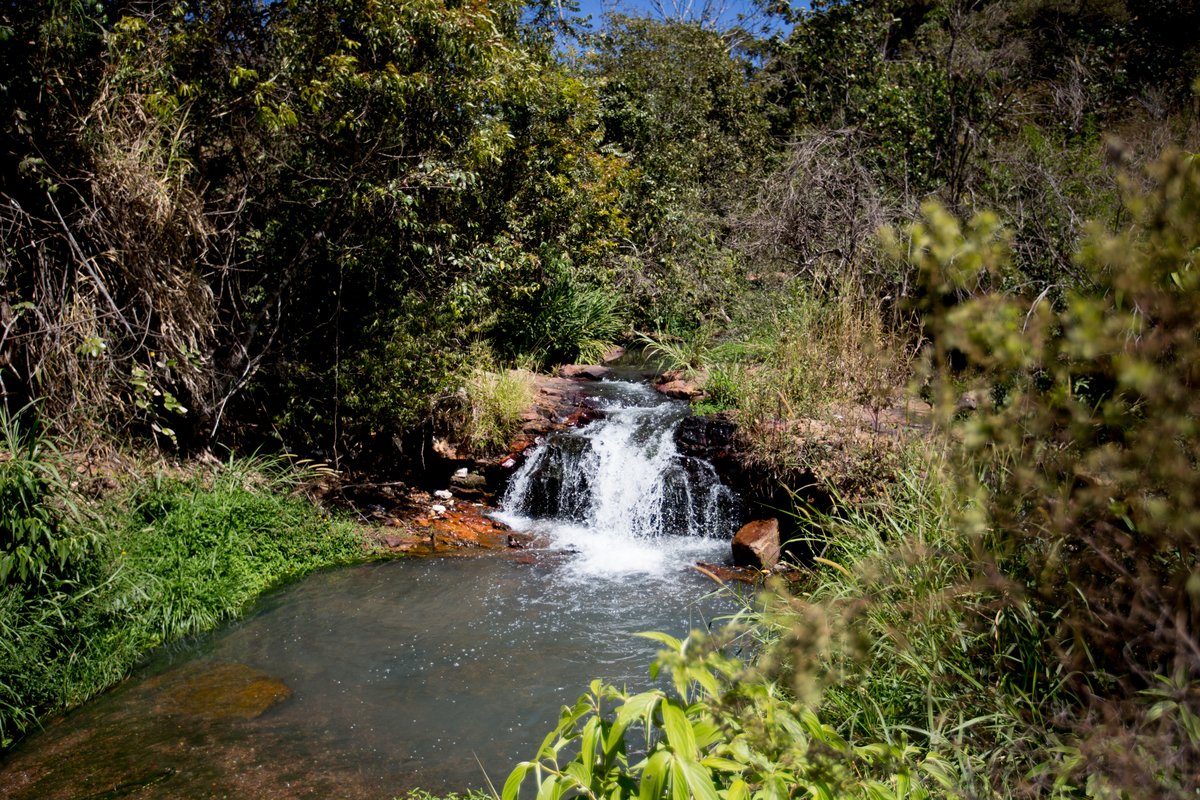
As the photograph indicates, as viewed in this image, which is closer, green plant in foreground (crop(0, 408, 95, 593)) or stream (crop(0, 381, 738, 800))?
stream (crop(0, 381, 738, 800))

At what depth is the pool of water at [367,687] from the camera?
369cm

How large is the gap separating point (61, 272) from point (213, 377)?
135cm

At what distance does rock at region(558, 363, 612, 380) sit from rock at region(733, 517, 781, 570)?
14.7 feet

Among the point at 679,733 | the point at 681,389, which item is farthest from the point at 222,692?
the point at 681,389

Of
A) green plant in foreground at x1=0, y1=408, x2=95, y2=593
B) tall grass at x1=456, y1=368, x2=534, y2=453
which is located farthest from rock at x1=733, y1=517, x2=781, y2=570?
green plant in foreground at x1=0, y1=408, x2=95, y2=593

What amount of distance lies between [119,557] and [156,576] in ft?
1.07

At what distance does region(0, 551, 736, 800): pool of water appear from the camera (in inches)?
145

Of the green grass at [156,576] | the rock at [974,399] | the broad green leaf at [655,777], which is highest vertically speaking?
the rock at [974,399]

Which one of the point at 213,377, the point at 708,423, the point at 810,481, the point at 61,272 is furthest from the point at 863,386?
the point at 61,272

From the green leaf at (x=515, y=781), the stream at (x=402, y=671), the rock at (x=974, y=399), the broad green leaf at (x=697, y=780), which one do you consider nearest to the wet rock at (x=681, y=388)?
the stream at (x=402, y=671)

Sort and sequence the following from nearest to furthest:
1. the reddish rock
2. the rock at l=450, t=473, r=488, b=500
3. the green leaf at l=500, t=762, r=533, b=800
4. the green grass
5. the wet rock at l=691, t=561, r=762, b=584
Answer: the green leaf at l=500, t=762, r=533, b=800 < the green grass < the wet rock at l=691, t=561, r=762, b=584 < the rock at l=450, t=473, r=488, b=500 < the reddish rock

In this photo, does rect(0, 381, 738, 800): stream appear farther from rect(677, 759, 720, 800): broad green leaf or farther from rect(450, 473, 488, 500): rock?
rect(677, 759, 720, 800): broad green leaf

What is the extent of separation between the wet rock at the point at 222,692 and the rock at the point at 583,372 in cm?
658

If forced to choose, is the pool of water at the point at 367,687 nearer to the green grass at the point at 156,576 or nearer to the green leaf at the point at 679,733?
the green grass at the point at 156,576
